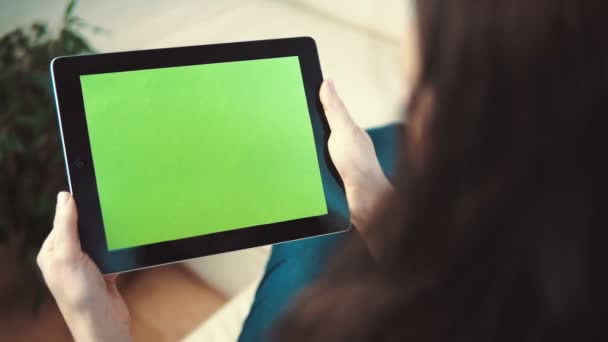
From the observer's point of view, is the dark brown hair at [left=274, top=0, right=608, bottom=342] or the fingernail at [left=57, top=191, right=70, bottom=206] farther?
the fingernail at [left=57, top=191, right=70, bottom=206]

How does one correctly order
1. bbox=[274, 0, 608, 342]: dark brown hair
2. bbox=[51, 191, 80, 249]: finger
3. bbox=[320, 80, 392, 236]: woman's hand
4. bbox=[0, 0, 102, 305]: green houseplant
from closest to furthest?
bbox=[274, 0, 608, 342]: dark brown hair < bbox=[51, 191, 80, 249]: finger < bbox=[320, 80, 392, 236]: woman's hand < bbox=[0, 0, 102, 305]: green houseplant

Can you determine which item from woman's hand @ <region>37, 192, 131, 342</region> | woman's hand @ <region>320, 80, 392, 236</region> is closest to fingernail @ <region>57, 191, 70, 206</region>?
woman's hand @ <region>37, 192, 131, 342</region>

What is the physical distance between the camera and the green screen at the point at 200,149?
55cm

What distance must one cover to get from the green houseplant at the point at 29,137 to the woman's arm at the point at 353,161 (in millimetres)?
616

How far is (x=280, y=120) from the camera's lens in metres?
0.62

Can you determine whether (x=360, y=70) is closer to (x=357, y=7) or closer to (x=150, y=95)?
(x=357, y=7)

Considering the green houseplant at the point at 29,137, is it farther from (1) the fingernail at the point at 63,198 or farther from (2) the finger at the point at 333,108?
(2) the finger at the point at 333,108

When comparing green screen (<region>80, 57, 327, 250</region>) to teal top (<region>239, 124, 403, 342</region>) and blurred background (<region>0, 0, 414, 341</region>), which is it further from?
blurred background (<region>0, 0, 414, 341</region>)

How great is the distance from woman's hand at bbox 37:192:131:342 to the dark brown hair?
35cm

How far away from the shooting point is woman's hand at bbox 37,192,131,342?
0.52 meters

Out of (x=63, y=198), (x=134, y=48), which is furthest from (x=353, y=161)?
(x=134, y=48)

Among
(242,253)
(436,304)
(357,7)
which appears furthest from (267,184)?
(357,7)

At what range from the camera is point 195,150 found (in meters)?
0.59

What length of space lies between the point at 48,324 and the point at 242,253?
20.5 inches
